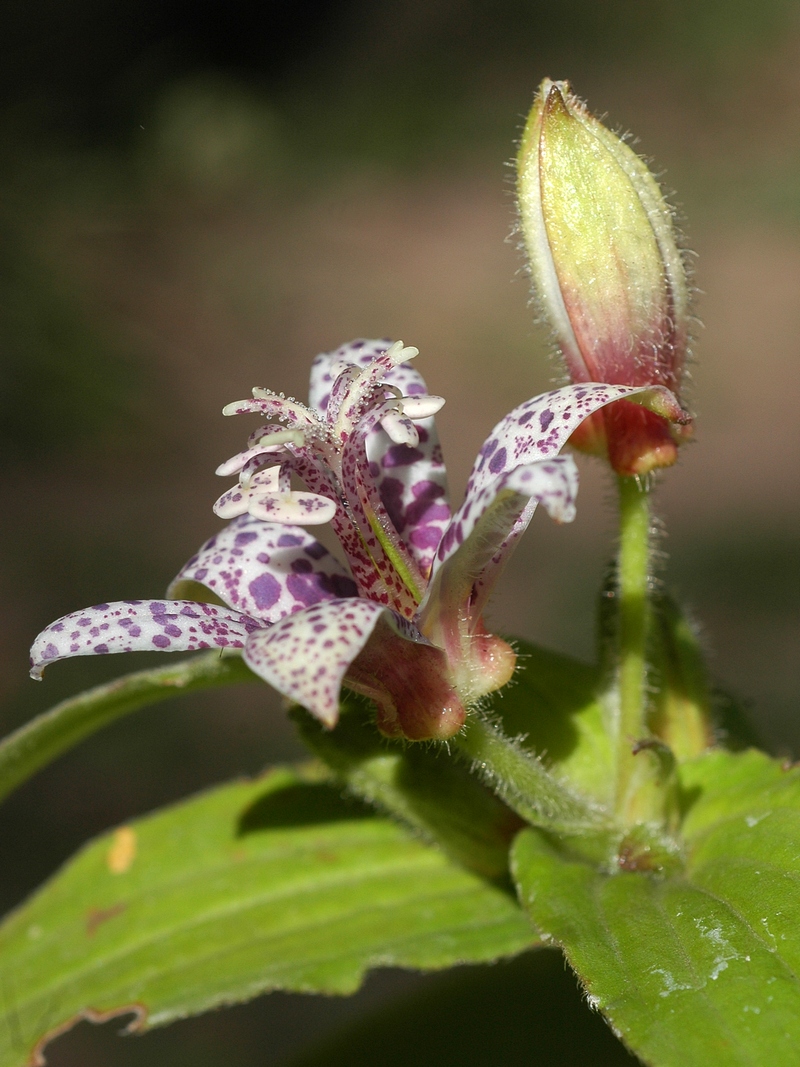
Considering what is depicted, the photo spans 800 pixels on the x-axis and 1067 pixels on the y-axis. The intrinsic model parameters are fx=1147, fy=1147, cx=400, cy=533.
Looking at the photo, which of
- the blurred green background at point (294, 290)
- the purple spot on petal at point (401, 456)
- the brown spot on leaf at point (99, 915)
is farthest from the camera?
the blurred green background at point (294, 290)

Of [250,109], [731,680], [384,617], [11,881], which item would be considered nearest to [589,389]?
[384,617]

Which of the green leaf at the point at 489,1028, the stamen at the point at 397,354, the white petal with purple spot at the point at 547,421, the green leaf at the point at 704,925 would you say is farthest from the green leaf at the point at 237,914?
the stamen at the point at 397,354

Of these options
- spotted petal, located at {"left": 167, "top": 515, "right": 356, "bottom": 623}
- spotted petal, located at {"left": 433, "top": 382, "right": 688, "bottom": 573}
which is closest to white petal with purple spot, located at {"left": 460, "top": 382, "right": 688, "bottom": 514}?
spotted petal, located at {"left": 433, "top": 382, "right": 688, "bottom": 573}

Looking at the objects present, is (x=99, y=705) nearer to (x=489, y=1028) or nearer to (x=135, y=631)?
(x=135, y=631)

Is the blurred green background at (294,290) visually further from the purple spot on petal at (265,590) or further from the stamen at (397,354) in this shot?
the stamen at (397,354)

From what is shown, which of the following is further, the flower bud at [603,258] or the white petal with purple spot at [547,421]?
the flower bud at [603,258]

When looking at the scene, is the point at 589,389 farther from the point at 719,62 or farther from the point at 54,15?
the point at 719,62

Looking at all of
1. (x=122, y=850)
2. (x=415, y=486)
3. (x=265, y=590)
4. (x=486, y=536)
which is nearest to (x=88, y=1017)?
(x=122, y=850)
